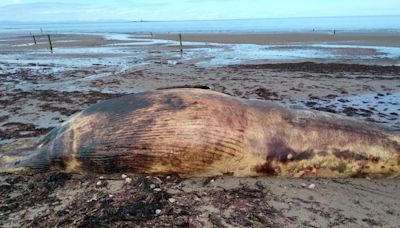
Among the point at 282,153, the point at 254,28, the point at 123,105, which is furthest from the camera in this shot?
the point at 254,28

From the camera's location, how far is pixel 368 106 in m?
8.34

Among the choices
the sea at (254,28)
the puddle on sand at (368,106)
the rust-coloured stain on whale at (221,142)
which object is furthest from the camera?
the sea at (254,28)

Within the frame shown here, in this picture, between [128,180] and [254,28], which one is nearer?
[128,180]

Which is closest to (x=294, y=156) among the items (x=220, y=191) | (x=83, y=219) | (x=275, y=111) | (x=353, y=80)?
(x=275, y=111)

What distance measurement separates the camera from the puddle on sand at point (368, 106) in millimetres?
7375

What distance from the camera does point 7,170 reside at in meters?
5.01

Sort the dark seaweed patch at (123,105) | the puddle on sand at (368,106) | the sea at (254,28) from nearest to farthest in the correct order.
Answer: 1. the dark seaweed patch at (123,105)
2. the puddle on sand at (368,106)
3. the sea at (254,28)

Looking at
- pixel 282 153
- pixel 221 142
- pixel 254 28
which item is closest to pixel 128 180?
pixel 221 142

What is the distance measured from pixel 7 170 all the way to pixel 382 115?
6.19 meters

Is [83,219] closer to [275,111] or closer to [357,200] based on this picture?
[275,111]

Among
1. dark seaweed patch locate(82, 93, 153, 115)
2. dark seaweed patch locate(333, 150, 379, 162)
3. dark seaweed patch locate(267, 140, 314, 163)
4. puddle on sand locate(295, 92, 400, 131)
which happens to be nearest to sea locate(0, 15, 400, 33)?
puddle on sand locate(295, 92, 400, 131)

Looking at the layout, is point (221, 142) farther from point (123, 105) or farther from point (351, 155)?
point (351, 155)

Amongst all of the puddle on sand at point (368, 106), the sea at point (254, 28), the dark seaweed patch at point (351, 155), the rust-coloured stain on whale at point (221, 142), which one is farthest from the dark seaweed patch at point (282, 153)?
the sea at point (254, 28)

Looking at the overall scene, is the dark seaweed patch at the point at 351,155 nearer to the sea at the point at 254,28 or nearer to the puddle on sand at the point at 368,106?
the puddle on sand at the point at 368,106
